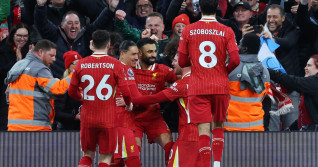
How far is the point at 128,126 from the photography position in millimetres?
10070

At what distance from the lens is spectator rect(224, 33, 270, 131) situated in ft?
34.0

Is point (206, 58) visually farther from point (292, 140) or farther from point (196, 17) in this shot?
point (196, 17)

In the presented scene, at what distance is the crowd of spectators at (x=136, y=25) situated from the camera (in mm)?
12320

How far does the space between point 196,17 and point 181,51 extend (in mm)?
4231

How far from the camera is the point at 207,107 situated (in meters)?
9.14

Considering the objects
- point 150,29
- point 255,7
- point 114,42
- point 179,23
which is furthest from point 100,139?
point 255,7

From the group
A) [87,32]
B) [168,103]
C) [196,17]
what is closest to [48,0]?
[87,32]

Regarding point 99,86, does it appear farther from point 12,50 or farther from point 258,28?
point 258,28

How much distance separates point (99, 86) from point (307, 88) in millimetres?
3584

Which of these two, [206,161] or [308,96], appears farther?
[308,96]

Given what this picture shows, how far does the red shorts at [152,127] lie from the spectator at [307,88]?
6.76 feet

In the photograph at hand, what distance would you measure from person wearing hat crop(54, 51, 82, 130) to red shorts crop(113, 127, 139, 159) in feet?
4.71

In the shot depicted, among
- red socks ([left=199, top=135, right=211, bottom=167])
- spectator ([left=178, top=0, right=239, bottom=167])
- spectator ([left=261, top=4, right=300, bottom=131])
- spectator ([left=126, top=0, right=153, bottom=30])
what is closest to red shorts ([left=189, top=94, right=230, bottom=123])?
spectator ([left=178, top=0, right=239, bottom=167])

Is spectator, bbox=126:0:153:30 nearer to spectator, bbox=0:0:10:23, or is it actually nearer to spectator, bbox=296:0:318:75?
spectator, bbox=0:0:10:23
